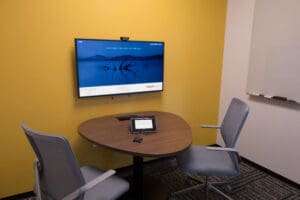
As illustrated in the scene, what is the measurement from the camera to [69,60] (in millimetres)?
2271

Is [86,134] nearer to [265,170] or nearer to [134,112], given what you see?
[134,112]

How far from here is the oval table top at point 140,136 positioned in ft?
5.33

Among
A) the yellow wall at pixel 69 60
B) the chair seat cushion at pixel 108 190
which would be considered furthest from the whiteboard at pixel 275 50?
the chair seat cushion at pixel 108 190

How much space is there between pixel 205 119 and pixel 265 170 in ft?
3.23

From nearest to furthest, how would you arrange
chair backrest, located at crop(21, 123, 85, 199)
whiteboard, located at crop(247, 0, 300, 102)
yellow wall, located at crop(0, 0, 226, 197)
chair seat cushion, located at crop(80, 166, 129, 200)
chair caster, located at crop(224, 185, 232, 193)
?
chair backrest, located at crop(21, 123, 85, 199), chair seat cushion, located at crop(80, 166, 129, 200), yellow wall, located at crop(0, 0, 226, 197), whiteboard, located at crop(247, 0, 300, 102), chair caster, located at crop(224, 185, 232, 193)

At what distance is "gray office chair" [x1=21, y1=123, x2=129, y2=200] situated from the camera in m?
1.24

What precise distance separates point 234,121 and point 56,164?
1.53 metres

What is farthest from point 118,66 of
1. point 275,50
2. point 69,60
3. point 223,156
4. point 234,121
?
point 275,50

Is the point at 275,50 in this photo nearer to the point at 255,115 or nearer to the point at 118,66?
the point at 255,115

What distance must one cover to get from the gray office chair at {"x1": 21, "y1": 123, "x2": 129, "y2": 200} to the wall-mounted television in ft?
3.22

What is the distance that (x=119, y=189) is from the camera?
162 cm

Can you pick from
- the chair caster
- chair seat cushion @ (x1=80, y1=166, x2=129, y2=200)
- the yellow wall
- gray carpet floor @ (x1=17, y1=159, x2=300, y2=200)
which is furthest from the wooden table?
the chair caster

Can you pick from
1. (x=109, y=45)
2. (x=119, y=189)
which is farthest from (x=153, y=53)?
(x=119, y=189)

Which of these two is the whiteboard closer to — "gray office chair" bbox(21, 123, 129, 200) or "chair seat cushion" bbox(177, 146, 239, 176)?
"chair seat cushion" bbox(177, 146, 239, 176)
